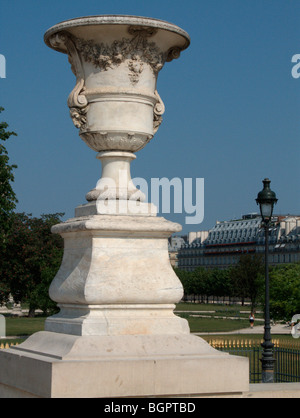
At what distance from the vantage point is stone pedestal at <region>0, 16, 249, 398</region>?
5625 millimetres

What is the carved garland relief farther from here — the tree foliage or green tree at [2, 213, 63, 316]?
green tree at [2, 213, 63, 316]

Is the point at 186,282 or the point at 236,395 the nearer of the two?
the point at 236,395

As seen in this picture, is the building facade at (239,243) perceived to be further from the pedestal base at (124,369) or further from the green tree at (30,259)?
the pedestal base at (124,369)

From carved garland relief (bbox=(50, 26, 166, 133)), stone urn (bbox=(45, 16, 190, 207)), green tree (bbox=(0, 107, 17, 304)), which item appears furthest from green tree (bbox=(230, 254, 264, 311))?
carved garland relief (bbox=(50, 26, 166, 133))

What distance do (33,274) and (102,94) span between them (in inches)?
2000

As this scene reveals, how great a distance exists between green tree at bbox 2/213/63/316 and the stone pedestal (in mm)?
42579

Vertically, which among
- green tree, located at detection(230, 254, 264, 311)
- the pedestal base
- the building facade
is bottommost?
the pedestal base

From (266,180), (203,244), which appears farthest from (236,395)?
(203,244)

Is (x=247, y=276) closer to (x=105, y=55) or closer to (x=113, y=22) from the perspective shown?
(x=105, y=55)

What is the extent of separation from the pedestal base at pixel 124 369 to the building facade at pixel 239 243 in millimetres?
117810

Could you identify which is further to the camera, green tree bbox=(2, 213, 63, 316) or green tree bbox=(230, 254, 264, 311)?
green tree bbox=(230, 254, 264, 311)

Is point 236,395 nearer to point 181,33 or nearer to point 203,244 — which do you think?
point 181,33

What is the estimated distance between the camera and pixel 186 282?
397 ft

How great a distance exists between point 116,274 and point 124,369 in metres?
0.82
